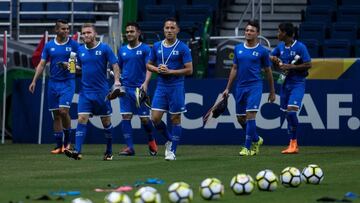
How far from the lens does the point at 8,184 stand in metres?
14.8

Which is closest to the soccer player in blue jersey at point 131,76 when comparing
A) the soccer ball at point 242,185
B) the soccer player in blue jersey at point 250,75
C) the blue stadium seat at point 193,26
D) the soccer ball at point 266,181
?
the soccer player in blue jersey at point 250,75

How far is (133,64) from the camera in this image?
21.2 meters

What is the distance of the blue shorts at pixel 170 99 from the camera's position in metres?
19.8

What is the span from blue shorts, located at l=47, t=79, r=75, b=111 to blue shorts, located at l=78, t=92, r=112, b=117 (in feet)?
6.61

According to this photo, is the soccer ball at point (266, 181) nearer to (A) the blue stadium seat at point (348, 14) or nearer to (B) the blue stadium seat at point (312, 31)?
(B) the blue stadium seat at point (312, 31)

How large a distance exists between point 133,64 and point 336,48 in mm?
10478

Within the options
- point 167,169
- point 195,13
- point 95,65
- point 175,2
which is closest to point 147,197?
point 167,169

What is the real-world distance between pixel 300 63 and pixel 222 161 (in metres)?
3.51

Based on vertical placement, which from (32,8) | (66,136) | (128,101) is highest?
(32,8)

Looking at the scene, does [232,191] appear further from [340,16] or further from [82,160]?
[340,16]

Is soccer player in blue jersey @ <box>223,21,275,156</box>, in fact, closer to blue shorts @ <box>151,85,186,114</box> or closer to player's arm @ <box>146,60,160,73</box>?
blue shorts @ <box>151,85,186,114</box>

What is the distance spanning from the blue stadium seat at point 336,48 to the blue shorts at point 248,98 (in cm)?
941

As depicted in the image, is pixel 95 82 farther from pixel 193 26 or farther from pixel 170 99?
pixel 193 26

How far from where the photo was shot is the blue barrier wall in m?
Result: 24.7
